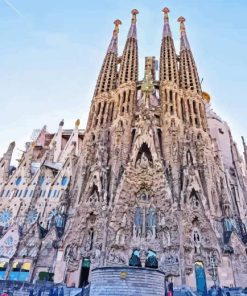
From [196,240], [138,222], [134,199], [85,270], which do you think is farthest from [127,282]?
[134,199]

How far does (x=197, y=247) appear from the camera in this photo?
20.1 meters

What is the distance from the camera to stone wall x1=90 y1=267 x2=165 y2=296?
10.6 m

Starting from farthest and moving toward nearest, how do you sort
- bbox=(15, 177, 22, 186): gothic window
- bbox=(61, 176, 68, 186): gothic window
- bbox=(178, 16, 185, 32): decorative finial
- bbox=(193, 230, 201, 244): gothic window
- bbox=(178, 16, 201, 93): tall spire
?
bbox=(178, 16, 185, 32): decorative finial → bbox=(178, 16, 201, 93): tall spire → bbox=(15, 177, 22, 186): gothic window → bbox=(61, 176, 68, 186): gothic window → bbox=(193, 230, 201, 244): gothic window

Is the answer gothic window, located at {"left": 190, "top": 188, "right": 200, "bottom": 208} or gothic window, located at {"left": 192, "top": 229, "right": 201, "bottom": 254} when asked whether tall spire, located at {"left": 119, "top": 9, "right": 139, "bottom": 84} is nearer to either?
gothic window, located at {"left": 190, "top": 188, "right": 200, "bottom": 208}

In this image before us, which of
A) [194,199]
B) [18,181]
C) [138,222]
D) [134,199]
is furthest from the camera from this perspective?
[18,181]

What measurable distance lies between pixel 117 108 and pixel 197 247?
1607 cm

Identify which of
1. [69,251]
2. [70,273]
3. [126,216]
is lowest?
[70,273]

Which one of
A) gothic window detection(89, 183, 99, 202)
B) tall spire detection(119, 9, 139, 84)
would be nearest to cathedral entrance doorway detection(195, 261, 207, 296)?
gothic window detection(89, 183, 99, 202)

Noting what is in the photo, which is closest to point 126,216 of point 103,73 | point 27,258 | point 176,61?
point 27,258

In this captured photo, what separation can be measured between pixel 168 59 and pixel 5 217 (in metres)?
27.2

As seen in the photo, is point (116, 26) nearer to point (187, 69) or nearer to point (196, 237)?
point (187, 69)

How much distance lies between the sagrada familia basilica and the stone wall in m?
1.71

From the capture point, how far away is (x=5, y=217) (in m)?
27.8

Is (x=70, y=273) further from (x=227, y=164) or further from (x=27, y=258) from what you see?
(x=227, y=164)
